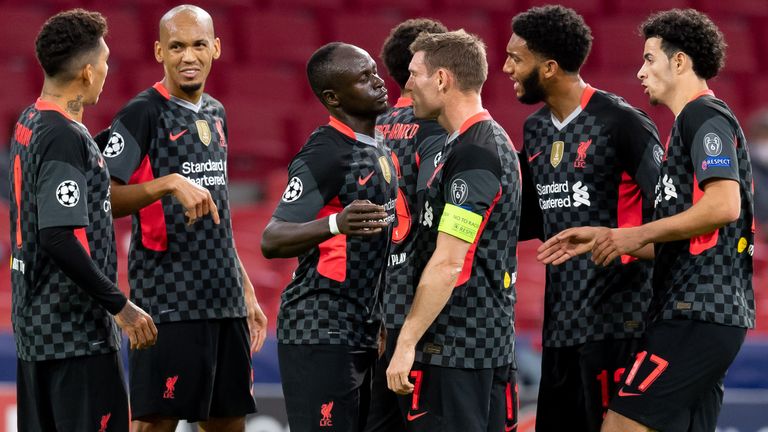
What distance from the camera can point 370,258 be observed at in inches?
189

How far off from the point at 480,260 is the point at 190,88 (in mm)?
1647

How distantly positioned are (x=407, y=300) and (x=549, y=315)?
2.33 feet

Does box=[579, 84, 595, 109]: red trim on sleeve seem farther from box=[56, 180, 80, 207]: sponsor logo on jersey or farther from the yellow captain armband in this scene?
box=[56, 180, 80, 207]: sponsor logo on jersey

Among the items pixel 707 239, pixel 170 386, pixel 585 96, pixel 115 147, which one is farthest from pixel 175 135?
→ pixel 707 239

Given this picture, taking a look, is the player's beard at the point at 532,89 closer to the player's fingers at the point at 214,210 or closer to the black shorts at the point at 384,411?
the black shorts at the point at 384,411

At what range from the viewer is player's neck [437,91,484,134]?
451cm

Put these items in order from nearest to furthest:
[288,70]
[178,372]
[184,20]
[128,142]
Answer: [128,142] < [178,372] < [184,20] < [288,70]

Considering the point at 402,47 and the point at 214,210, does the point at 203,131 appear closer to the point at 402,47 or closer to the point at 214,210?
the point at 214,210

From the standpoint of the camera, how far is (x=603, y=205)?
5039 mm

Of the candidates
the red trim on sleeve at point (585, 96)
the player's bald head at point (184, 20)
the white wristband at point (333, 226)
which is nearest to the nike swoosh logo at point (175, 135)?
the player's bald head at point (184, 20)

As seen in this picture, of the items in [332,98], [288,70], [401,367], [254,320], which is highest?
[288,70]

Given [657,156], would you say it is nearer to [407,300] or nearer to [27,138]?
[407,300]

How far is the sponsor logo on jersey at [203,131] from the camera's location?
5.28 m

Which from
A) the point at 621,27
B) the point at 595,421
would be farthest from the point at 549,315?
the point at 621,27
